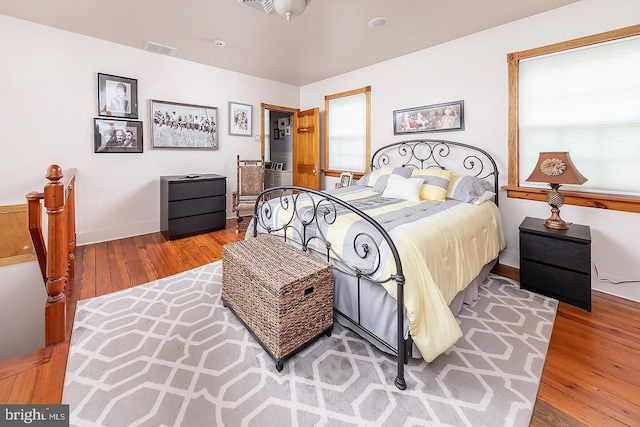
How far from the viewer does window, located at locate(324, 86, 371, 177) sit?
4.57 meters

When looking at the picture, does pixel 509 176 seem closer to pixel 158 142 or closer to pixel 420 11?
pixel 420 11

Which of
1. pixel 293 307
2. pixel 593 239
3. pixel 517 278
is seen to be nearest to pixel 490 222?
pixel 517 278

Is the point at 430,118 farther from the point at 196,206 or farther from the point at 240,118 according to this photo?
the point at 196,206

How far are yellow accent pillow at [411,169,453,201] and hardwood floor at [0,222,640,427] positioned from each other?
3.63 feet

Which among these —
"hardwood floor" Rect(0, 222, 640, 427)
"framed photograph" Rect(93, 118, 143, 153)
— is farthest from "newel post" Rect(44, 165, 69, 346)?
"framed photograph" Rect(93, 118, 143, 153)

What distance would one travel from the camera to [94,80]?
359cm

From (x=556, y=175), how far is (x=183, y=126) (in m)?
4.64

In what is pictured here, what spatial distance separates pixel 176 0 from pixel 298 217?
7.62 feet

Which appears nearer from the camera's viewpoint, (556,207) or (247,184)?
(556,207)

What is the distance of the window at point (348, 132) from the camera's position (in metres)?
4.57

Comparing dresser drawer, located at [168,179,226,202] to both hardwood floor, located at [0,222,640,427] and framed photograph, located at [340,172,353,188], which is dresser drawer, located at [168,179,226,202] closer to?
hardwood floor, located at [0,222,640,427]

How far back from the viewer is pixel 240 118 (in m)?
5.00

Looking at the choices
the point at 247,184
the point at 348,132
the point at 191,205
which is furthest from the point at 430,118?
the point at 191,205

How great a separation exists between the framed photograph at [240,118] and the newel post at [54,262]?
3333 mm
